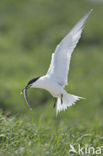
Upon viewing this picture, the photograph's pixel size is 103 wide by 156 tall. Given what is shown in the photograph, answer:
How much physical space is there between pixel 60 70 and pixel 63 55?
7.9 inches

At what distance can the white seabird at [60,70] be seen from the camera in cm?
528

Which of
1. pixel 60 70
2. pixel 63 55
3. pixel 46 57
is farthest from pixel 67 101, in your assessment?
pixel 46 57

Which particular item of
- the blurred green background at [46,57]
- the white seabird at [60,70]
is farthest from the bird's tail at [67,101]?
the blurred green background at [46,57]

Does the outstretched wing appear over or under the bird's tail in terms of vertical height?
over

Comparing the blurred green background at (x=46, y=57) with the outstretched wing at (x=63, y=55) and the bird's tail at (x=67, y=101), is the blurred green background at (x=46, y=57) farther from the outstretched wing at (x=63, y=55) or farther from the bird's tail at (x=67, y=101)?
the outstretched wing at (x=63, y=55)

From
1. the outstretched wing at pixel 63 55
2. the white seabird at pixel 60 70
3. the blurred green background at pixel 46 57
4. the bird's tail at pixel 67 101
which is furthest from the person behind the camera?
the blurred green background at pixel 46 57

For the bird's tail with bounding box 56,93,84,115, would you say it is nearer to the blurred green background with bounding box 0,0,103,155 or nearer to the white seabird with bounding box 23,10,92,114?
the white seabird with bounding box 23,10,92,114

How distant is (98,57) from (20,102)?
535 centimetres

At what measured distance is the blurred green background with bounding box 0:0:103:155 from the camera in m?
9.11

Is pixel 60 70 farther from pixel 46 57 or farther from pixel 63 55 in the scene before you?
pixel 46 57

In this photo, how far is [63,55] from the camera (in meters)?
5.54

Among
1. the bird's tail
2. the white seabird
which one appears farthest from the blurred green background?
the white seabird

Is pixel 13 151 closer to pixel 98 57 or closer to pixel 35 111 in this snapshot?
pixel 35 111

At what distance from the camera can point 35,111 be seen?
9352 mm
